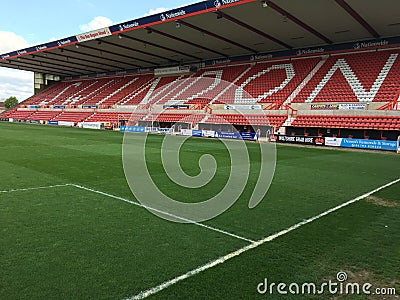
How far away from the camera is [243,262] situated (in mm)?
4230

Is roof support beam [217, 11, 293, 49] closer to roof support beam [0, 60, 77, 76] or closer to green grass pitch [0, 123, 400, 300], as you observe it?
green grass pitch [0, 123, 400, 300]

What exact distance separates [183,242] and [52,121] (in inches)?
1831

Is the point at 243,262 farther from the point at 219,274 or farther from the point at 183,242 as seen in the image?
the point at 183,242

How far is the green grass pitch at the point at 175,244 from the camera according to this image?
3.58m

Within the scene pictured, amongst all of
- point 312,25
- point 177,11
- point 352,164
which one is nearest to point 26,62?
point 177,11

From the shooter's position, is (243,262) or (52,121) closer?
(243,262)

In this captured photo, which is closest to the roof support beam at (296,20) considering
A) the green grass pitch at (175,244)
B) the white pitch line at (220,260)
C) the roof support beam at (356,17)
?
the roof support beam at (356,17)

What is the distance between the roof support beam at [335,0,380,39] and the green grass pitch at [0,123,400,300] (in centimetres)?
1617

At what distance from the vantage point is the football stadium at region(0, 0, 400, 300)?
3.84 m

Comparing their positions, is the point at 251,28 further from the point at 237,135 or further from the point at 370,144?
the point at 370,144

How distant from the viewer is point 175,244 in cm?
476

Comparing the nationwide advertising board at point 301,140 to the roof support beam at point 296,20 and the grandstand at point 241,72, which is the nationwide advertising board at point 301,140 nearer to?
the grandstand at point 241,72

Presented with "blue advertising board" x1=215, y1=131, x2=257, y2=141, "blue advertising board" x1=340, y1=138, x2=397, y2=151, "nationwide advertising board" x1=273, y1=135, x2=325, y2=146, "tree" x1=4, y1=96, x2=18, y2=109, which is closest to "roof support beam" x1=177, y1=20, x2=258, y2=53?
"blue advertising board" x1=215, y1=131, x2=257, y2=141

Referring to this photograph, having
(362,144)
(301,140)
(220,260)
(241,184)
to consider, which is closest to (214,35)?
(301,140)
